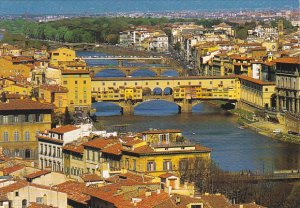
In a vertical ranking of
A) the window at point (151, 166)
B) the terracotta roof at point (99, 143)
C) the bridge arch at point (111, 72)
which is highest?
the terracotta roof at point (99, 143)

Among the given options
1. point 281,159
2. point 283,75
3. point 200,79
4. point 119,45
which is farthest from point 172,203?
point 119,45

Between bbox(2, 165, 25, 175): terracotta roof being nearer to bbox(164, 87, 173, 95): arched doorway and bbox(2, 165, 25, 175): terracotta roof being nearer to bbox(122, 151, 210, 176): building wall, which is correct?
bbox(122, 151, 210, 176): building wall

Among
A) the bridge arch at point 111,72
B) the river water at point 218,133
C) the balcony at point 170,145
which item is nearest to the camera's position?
the balcony at point 170,145

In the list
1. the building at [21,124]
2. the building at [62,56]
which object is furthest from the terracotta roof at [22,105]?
the building at [62,56]

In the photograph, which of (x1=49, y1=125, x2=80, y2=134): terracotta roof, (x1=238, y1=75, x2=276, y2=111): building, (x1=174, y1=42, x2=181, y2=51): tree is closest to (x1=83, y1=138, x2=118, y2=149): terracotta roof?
(x1=49, y1=125, x2=80, y2=134): terracotta roof

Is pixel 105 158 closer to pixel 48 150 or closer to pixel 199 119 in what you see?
pixel 48 150

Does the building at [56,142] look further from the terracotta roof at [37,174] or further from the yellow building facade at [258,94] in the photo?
the yellow building facade at [258,94]

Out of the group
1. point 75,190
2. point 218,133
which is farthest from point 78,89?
point 75,190
